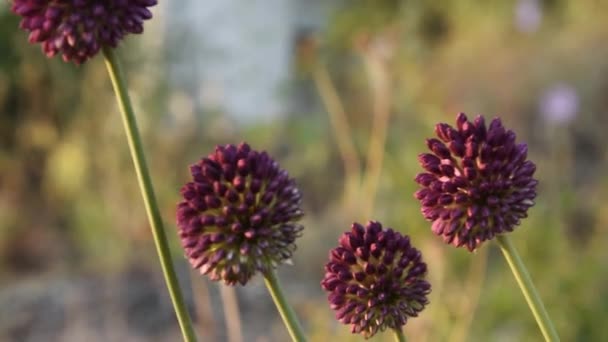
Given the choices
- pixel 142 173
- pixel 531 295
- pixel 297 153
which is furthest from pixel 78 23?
pixel 297 153

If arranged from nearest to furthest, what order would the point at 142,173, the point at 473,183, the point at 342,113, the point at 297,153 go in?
1. the point at 142,173
2. the point at 473,183
3. the point at 342,113
4. the point at 297,153

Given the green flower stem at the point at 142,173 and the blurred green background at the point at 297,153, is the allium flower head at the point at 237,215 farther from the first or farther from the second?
the blurred green background at the point at 297,153

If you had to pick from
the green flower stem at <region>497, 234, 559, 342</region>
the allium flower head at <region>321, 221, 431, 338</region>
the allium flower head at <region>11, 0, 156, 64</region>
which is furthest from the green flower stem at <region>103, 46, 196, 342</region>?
the green flower stem at <region>497, 234, 559, 342</region>

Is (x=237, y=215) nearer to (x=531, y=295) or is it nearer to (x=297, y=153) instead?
(x=531, y=295)

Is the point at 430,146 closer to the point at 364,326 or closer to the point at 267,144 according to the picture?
the point at 364,326

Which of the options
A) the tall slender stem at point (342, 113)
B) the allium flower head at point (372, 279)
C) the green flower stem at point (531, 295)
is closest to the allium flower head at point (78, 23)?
the allium flower head at point (372, 279)

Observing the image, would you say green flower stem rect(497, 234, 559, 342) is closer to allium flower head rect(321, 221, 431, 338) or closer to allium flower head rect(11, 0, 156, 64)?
allium flower head rect(321, 221, 431, 338)

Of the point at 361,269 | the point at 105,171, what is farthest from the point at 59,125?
the point at 361,269
